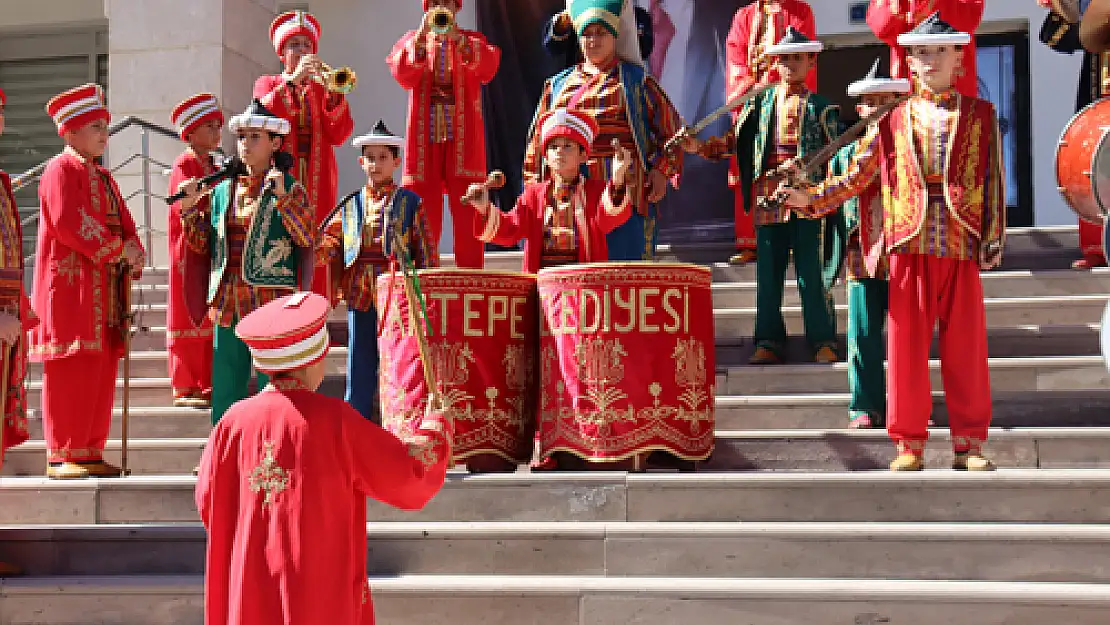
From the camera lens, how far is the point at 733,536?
203 inches

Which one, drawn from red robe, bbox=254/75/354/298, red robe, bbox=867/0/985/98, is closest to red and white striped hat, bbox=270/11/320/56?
red robe, bbox=254/75/354/298

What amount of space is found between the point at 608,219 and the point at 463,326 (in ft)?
2.95

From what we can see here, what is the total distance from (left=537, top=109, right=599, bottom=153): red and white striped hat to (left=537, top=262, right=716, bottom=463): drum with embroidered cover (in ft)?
2.69

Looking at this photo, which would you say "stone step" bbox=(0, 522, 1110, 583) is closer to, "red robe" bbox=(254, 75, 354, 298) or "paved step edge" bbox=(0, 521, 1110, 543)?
"paved step edge" bbox=(0, 521, 1110, 543)

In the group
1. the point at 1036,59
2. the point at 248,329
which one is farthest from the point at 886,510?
the point at 1036,59

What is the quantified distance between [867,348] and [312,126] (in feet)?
12.6

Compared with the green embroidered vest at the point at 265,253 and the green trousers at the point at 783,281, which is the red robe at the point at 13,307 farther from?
the green trousers at the point at 783,281

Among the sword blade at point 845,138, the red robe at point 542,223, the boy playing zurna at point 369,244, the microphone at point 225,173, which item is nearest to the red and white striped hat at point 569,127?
the red robe at point 542,223

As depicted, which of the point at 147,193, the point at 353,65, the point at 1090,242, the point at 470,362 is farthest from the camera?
the point at 353,65

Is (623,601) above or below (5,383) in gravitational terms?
below

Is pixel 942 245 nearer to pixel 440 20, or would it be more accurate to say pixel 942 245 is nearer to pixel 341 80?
pixel 440 20

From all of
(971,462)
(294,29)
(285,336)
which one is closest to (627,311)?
(971,462)

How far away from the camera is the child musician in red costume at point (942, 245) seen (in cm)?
556

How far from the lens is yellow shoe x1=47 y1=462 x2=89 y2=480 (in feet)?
21.2
